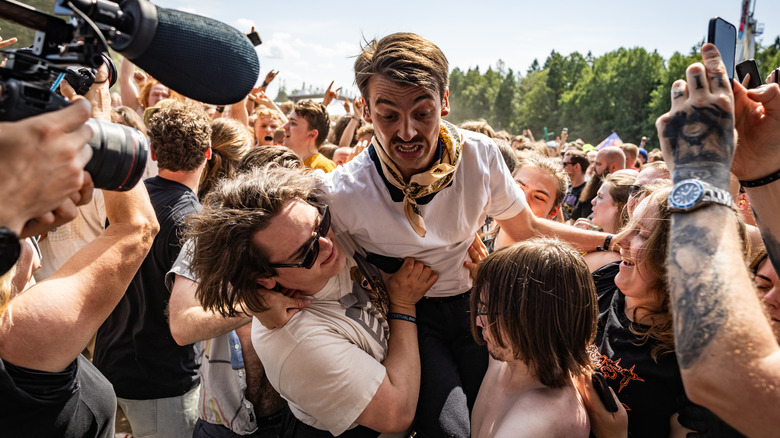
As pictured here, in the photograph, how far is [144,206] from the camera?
6.53ft

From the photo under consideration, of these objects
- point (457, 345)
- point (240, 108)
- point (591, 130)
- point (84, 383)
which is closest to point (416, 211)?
point (457, 345)

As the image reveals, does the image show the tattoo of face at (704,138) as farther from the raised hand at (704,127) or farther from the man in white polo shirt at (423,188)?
the man in white polo shirt at (423,188)

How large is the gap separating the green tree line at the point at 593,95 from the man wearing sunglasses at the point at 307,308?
55.8 meters

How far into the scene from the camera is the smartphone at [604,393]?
1.81 metres

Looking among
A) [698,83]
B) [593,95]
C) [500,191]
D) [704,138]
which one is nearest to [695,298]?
[704,138]

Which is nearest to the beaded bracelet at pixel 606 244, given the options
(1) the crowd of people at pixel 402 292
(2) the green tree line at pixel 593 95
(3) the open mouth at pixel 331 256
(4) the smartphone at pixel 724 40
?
(1) the crowd of people at pixel 402 292

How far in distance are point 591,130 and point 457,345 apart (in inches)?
A: 2752

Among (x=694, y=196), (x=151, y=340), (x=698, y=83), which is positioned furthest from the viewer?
(x=151, y=340)

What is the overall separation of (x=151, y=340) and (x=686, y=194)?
106 inches

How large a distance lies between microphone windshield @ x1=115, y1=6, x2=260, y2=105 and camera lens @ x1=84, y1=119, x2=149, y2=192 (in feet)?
0.57

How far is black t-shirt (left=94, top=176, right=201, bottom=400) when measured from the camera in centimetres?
283

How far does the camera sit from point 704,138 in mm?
1275

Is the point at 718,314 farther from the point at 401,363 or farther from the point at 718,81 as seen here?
the point at 401,363

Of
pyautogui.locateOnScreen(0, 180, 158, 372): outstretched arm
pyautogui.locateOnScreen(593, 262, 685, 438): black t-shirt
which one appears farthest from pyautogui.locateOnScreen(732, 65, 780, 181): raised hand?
pyautogui.locateOnScreen(0, 180, 158, 372): outstretched arm
